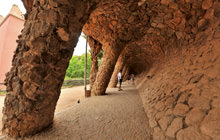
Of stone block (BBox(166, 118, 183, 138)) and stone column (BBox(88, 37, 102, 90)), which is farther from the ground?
stone column (BBox(88, 37, 102, 90))

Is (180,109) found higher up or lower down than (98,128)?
higher up

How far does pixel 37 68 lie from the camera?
1.49 m

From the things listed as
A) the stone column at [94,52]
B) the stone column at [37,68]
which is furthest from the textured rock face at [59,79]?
the stone column at [94,52]

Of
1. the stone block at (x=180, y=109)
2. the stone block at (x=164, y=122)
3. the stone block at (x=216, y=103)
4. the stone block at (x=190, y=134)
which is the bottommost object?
the stone block at (x=164, y=122)

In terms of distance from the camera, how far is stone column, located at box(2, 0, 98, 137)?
1449 millimetres

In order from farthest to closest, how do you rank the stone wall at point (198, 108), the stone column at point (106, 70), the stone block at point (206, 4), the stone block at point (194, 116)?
the stone column at point (106, 70) → the stone block at point (206, 4) → the stone block at point (194, 116) → the stone wall at point (198, 108)

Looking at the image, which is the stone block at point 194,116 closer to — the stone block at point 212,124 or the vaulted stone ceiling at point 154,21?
the stone block at point 212,124

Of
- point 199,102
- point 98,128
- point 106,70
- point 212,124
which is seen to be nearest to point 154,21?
point 106,70

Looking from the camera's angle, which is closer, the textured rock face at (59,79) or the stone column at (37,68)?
the textured rock face at (59,79)

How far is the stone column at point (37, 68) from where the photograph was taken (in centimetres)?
145

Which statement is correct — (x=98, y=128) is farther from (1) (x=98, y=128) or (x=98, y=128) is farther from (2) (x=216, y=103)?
(2) (x=216, y=103)

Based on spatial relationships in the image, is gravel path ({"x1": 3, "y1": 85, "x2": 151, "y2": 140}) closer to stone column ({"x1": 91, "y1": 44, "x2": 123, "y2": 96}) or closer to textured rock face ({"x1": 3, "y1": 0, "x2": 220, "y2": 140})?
textured rock face ({"x1": 3, "y1": 0, "x2": 220, "y2": 140})

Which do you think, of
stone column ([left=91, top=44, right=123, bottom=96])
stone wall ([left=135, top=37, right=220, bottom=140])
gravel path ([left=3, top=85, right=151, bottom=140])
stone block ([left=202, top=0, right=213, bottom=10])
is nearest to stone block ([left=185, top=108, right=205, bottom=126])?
stone wall ([left=135, top=37, right=220, bottom=140])

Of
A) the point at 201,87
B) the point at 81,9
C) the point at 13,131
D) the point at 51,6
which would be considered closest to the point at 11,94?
the point at 13,131
